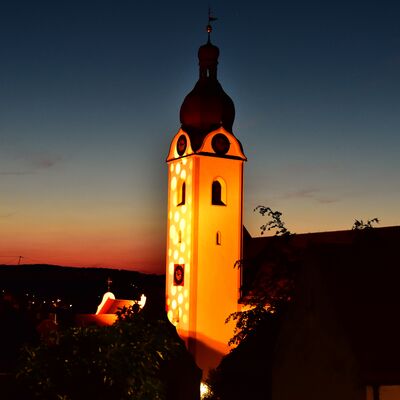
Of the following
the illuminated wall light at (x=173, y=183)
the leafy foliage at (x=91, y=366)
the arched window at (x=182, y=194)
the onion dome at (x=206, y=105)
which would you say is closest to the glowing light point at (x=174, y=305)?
the arched window at (x=182, y=194)

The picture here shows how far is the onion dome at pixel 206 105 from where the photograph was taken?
40031 millimetres

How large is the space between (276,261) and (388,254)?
37.2ft

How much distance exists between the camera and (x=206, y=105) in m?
40.2

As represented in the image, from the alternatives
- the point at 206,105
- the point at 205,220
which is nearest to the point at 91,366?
the point at 205,220

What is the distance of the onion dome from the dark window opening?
97.2 inches

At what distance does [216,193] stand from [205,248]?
8.86 ft

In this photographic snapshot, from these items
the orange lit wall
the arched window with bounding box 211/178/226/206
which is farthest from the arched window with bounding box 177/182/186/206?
the arched window with bounding box 211/178/226/206

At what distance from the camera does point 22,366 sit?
46.9 ft

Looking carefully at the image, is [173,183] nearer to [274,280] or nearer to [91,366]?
[274,280]

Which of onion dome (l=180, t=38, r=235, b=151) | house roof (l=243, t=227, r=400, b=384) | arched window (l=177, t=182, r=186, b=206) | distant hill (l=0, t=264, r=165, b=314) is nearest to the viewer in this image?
house roof (l=243, t=227, r=400, b=384)

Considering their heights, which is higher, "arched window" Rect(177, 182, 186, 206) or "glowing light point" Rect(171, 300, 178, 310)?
"arched window" Rect(177, 182, 186, 206)

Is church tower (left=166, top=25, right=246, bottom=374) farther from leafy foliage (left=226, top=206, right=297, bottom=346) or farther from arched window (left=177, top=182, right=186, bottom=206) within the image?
leafy foliage (left=226, top=206, right=297, bottom=346)

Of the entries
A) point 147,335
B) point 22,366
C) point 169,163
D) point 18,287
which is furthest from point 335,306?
point 18,287

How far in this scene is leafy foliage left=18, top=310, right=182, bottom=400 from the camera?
1372 cm
